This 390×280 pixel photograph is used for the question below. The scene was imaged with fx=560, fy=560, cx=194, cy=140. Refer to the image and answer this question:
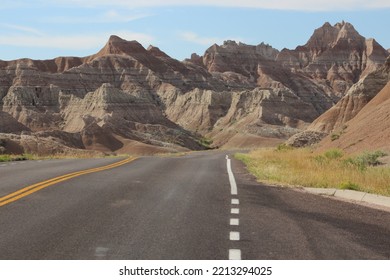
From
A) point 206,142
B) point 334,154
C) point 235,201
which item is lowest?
point 206,142

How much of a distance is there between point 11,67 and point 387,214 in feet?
572

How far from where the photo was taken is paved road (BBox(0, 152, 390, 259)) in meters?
7.27

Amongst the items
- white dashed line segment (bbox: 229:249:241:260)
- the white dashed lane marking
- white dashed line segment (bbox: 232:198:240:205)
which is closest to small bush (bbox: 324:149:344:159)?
the white dashed lane marking

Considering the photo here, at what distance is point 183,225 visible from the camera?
8984mm

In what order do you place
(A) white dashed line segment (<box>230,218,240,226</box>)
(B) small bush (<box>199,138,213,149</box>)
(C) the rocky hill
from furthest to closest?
(B) small bush (<box>199,138,213,149</box>), (C) the rocky hill, (A) white dashed line segment (<box>230,218,240,226</box>)

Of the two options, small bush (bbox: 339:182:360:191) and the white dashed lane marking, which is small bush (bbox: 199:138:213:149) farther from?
small bush (bbox: 339:182:360:191)

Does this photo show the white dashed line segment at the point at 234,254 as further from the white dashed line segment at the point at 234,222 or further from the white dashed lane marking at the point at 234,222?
the white dashed line segment at the point at 234,222

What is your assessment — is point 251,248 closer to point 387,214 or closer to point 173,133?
point 387,214

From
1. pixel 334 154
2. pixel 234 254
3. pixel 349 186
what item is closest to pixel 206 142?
pixel 334 154

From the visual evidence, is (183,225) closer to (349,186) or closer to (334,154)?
(349,186)

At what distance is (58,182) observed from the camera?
1474cm

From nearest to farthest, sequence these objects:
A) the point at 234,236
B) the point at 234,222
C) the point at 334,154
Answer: the point at 234,236, the point at 234,222, the point at 334,154

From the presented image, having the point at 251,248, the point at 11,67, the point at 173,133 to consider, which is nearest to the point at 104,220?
the point at 251,248

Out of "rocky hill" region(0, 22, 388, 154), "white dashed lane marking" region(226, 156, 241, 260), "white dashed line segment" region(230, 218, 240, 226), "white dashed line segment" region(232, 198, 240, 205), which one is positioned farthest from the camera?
"rocky hill" region(0, 22, 388, 154)
